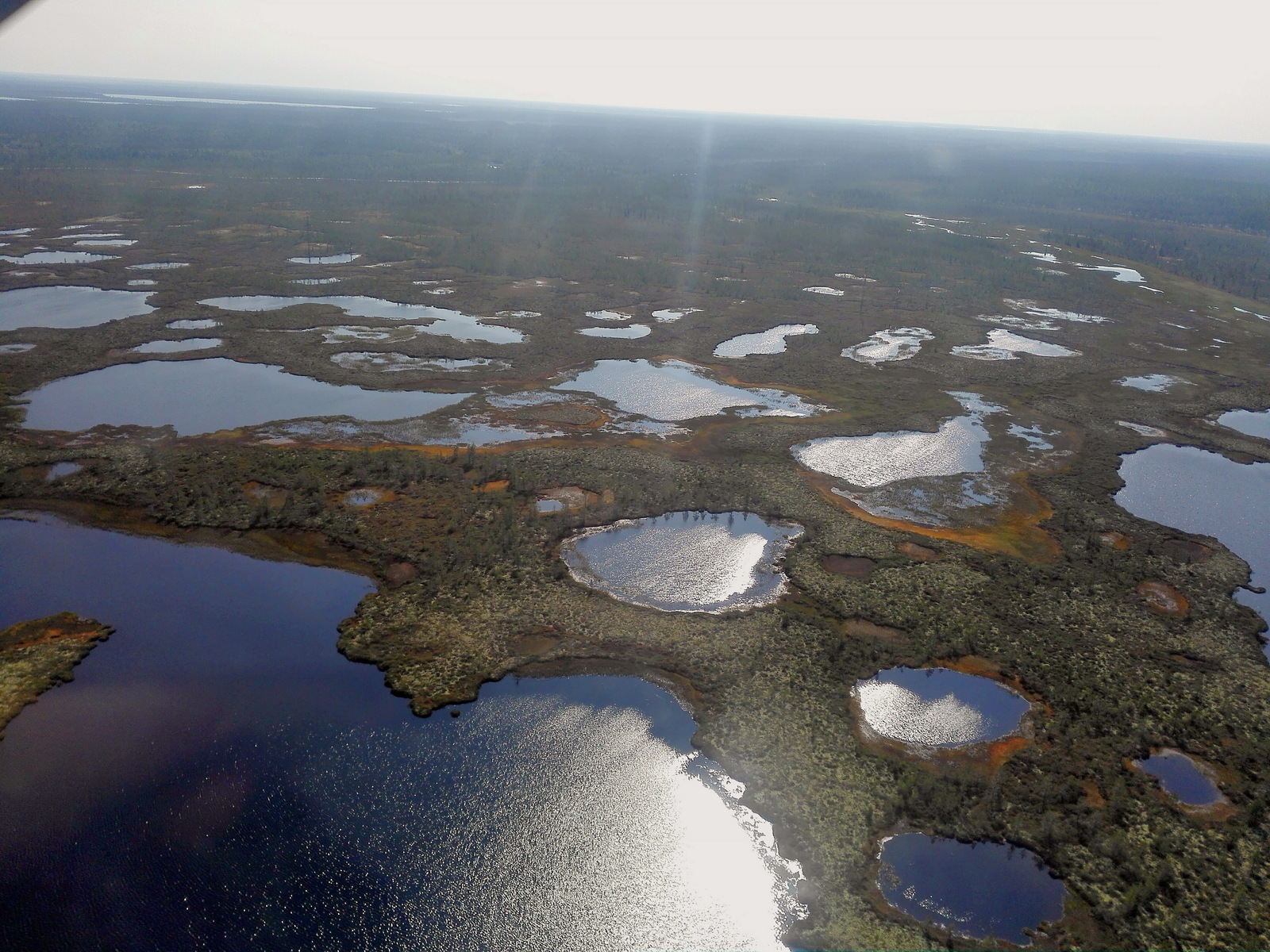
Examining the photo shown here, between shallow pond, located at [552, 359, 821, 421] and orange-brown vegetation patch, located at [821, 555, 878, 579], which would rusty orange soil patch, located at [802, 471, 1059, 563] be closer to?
orange-brown vegetation patch, located at [821, 555, 878, 579]

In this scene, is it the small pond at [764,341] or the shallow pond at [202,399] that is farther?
the small pond at [764,341]

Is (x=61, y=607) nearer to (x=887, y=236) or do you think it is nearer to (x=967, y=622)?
(x=967, y=622)

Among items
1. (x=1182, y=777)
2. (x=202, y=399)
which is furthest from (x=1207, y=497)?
(x=202, y=399)

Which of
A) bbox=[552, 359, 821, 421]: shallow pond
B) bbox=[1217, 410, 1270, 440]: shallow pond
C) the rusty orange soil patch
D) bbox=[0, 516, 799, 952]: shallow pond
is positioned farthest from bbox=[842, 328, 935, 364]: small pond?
bbox=[0, 516, 799, 952]: shallow pond

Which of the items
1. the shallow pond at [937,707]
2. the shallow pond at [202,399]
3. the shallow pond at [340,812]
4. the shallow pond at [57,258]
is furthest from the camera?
the shallow pond at [57,258]

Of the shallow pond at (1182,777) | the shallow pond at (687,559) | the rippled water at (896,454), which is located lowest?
the rippled water at (896,454)

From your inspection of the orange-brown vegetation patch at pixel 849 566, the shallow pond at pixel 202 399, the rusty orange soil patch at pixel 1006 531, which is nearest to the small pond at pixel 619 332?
the shallow pond at pixel 202 399

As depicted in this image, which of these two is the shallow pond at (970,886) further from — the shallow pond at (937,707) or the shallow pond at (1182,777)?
the shallow pond at (1182,777)

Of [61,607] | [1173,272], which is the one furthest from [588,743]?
[1173,272]
